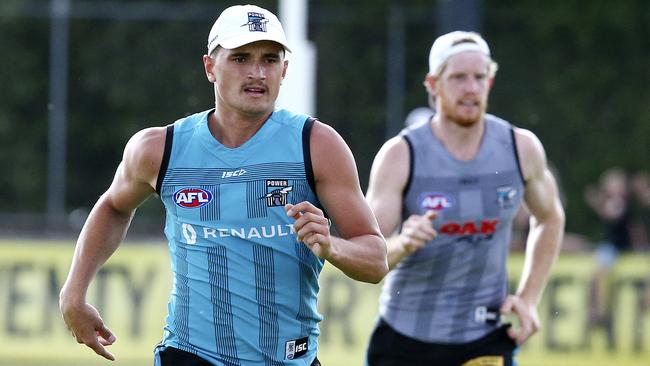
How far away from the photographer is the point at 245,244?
513 cm

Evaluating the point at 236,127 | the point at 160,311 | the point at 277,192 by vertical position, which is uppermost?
the point at 236,127

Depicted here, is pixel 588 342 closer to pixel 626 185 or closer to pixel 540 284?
pixel 626 185

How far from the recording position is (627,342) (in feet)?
41.2

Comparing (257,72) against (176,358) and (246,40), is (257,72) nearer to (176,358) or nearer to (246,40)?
(246,40)

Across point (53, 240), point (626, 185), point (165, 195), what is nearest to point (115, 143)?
point (53, 240)

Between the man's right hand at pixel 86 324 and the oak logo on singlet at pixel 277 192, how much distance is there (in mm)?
889

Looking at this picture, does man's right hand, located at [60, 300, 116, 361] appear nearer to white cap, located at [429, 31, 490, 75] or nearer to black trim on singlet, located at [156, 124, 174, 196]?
black trim on singlet, located at [156, 124, 174, 196]

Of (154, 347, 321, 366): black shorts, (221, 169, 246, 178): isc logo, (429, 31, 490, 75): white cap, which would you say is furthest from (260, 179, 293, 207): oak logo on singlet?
(429, 31, 490, 75): white cap

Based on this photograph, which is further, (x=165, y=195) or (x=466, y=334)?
(x=466, y=334)

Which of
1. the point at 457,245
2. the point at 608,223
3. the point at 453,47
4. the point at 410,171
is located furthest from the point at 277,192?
the point at 608,223

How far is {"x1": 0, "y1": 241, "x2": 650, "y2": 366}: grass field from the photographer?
41.2ft

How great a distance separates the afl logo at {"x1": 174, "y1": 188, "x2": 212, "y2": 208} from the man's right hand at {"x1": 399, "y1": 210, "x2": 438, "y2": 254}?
4.56 feet

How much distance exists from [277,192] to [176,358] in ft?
2.47

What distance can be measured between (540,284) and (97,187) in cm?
1171
